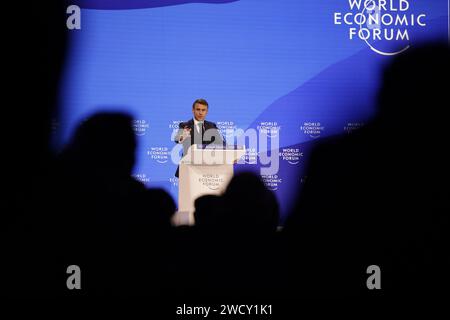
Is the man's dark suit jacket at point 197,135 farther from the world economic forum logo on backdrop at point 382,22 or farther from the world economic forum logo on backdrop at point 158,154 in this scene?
the world economic forum logo on backdrop at point 382,22

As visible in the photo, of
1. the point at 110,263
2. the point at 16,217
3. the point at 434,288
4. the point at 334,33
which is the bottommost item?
the point at 434,288

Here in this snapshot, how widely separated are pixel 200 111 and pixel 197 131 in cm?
12

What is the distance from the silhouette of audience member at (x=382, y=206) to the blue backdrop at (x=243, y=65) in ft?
0.42

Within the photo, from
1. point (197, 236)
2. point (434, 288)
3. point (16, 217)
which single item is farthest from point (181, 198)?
point (434, 288)

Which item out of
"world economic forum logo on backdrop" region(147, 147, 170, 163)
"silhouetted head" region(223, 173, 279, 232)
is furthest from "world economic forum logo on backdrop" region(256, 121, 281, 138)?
"world economic forum logo on backdrop" region(147, 147, 170, 163)

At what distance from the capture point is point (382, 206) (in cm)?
296

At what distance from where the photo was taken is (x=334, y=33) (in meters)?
3.02

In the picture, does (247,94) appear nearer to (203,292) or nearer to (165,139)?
(165,139)

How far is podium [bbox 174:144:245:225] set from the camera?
2877mm

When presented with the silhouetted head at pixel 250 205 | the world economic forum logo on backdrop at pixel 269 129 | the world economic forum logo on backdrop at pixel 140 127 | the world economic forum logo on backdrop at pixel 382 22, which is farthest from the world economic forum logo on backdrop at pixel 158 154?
the world economic forum logo on backdrop at pixel 382 22

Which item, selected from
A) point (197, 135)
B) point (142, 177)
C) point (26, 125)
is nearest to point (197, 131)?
point (197, 135)

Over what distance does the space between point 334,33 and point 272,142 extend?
74 centimetres

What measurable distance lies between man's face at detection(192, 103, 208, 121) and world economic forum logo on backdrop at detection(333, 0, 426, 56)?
3.03ft

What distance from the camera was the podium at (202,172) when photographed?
9.44ft
